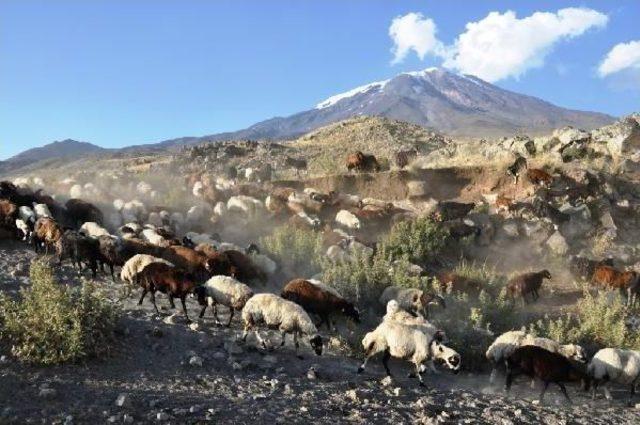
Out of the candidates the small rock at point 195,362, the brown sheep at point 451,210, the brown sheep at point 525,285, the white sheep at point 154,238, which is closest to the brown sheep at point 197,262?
the white sheep at point 154,238

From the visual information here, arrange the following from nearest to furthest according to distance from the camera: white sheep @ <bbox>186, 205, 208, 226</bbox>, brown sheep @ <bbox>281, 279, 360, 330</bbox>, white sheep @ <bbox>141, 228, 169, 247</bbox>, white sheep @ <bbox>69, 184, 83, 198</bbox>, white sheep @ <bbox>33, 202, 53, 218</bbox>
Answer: brown sheep @ <bbox>281, 279, 360, 330</bbox>
white sheep @ <bbox>141, 228, 169, 247</bbox>
white sheep @ <bbox>33, 202, 53, 218</bbox>
white sheep @ <bbox>186, 205, 208, 226</bbox>
white sheep @ <bbox>69, 184, 83, 198</bbox>

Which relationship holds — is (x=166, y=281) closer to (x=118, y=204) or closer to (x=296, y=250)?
(x=296, y=250)

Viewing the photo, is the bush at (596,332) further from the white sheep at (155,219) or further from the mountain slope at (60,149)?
the mountain slope at (60,149)

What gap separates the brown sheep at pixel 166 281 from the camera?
36.4 ft

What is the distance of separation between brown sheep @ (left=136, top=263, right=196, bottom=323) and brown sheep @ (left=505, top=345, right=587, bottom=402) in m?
5.64

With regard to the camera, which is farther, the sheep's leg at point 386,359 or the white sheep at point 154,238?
the white sheep at point 154,238

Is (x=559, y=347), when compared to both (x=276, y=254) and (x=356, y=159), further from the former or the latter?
(x=356, y=159)

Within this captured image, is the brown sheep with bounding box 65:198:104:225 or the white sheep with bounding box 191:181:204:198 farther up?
the white sheep with bounding box 191:181:204:198

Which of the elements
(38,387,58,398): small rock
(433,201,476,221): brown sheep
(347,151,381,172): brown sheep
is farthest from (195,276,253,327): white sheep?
(347,151,381,172): brown sheep

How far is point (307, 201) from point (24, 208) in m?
8.19

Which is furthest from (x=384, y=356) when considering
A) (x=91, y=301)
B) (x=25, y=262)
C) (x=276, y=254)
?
(x=25, y=262)

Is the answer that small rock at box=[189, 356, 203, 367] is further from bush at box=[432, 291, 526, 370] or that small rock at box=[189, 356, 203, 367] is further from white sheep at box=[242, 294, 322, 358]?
bush at box=[432, 291, 526, 370]

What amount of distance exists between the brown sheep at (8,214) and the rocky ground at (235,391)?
6534 mm

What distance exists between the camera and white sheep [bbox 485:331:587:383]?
9.98 meters
